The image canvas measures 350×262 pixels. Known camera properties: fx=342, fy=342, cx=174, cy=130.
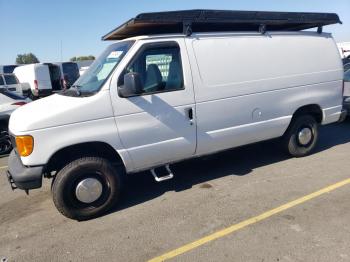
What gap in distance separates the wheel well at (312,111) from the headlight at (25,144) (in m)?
4.21

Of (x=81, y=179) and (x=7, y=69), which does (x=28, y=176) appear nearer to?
(x=81, y=179)

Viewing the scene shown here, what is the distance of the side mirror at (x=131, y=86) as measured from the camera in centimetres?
401

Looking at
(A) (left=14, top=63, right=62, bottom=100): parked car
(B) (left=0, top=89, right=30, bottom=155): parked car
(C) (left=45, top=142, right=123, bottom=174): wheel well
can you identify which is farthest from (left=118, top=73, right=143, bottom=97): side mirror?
(A) (left=14, top=63, right=62, bottom=100): parked car

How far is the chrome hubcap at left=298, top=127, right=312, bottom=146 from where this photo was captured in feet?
19.7

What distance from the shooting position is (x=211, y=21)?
15.6ft

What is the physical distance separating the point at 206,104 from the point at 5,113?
17.6 ft

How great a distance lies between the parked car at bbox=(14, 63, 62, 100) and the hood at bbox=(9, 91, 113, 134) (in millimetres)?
15334

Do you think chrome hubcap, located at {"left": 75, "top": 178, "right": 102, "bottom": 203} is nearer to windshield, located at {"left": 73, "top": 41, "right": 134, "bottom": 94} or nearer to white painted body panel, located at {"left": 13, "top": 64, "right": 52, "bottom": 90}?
windshield, located at {"left": 73, "top": 41, "right": 134, "bottom": 94}

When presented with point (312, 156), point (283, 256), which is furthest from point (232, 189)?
point (312, 156)

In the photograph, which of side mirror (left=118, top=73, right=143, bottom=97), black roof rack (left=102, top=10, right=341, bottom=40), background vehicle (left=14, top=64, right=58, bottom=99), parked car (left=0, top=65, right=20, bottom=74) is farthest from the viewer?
parked car (left=0, top=65, right=20, bottom=74)

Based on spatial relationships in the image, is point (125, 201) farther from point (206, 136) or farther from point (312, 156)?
point (312, 156)

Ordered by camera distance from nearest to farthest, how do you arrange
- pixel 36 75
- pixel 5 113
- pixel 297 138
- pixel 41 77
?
pixel 297 138
pixel 5 113
pixel 36 75
pixel 41 77

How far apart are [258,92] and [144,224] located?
2.61 meters

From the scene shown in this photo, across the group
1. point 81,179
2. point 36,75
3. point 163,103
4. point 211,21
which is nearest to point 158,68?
point 163,103
